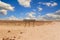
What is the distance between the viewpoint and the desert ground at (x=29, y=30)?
6.55 ft

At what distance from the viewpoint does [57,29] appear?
2.04 metres

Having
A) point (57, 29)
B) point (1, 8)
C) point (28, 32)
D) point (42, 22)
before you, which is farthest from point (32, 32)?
point (1, 8)

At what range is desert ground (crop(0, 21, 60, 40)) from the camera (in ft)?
6.55

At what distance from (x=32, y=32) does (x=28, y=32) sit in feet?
0.17

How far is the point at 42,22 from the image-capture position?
6.83ft

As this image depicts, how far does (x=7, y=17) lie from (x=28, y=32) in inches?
13.6

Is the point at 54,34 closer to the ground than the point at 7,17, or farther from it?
closer to the ground

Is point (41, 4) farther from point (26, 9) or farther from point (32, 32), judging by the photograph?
point (32, 32)

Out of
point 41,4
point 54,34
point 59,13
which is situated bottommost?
point 54,34

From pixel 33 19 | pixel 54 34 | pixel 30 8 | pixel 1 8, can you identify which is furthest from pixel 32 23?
pixel 1 8

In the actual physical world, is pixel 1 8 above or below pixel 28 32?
above

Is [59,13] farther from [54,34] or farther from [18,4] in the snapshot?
[18,4]

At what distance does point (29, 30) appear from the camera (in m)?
2.03

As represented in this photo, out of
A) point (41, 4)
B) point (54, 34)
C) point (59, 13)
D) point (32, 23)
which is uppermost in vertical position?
point (41, 4)
